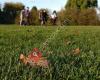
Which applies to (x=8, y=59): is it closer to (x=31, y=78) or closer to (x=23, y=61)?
(x=23, y=61)

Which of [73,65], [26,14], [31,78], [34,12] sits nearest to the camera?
[31,78]

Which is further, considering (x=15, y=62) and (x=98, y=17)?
(x=98, y=17)

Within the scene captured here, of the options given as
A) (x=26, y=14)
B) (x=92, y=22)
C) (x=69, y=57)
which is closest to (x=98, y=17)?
(x=92, y=22)

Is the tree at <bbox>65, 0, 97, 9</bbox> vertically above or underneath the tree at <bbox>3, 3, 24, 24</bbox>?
above

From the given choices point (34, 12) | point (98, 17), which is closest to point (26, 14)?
point (34, 12)

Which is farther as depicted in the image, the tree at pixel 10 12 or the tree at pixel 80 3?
the tree at pixel 80 3

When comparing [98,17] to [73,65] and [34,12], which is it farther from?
[73,65]

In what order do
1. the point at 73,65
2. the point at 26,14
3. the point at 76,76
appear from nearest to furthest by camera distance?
the point at 76,76, the point at 73,65, the point at 26,14

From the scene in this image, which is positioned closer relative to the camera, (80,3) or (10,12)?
(10,12)

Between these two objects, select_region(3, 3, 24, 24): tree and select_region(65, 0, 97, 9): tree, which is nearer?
select_region(3, 3, 24, 24): tree

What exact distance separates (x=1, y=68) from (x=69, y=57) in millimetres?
1558

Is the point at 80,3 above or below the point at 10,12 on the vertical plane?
above

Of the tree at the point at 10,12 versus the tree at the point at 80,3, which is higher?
the tree at the point at 80,3

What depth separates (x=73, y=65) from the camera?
7.42 metres
